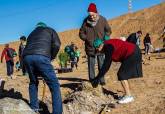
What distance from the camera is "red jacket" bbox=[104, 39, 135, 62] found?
9945 mm

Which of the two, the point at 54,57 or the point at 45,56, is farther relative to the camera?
the point at 54,57

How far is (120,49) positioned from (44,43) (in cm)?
172

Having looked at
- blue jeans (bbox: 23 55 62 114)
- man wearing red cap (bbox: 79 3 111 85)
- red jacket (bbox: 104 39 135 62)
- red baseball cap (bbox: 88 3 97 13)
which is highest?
red baseball cap (bbox: 88 3 97 13)

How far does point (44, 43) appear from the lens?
9.13 meters

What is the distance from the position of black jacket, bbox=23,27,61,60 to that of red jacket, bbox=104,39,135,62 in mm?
1147

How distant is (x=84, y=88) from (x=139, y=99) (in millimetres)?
1313

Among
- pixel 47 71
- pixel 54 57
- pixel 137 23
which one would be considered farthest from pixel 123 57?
pixel 137 23

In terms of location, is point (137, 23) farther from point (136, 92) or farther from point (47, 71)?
point (47, 71)

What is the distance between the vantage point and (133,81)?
41.9ft

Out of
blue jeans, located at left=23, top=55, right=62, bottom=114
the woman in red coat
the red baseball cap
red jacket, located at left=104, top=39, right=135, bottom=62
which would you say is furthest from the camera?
the red baseball cap

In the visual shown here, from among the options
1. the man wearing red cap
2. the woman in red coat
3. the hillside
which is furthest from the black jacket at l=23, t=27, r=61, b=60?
the hillside

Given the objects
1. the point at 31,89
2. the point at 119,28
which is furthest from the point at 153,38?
the point at 31,89

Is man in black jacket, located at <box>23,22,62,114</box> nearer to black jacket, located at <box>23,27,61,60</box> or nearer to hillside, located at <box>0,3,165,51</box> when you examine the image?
black jacket, located at <box>23,27,61,60</box>

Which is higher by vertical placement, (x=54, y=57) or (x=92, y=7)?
(x=92, y=7)
